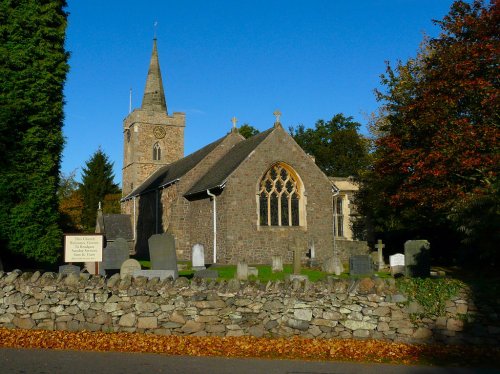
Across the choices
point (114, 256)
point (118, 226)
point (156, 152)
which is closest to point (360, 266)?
point (114, 256)

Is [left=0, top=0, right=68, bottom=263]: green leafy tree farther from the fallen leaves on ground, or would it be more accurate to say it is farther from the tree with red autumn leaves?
the tree with red autumn leaves

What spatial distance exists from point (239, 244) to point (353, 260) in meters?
7.42

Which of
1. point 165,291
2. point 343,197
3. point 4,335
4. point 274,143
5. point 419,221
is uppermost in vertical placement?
point 274,143

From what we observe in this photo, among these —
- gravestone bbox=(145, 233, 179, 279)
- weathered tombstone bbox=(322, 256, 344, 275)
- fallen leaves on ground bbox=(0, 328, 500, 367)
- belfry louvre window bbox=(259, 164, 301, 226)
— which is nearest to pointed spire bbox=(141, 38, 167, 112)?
belfry louvre window bbox=(259, 164, 301, 226)

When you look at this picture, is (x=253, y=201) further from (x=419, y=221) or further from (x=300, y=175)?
(x=419, y=221)

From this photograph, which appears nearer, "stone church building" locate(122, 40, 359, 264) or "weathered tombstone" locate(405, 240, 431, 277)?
"weathered tombstone" locate(405, 240, 431, 277)

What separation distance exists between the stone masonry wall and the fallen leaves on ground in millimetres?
258

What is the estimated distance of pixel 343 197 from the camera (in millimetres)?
33375

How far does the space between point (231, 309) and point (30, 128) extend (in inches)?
352

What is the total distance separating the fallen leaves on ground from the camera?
8320mm

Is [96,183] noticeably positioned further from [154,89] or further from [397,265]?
[397,265]

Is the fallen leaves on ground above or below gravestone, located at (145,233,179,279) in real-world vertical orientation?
below

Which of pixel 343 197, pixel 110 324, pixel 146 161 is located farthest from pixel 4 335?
pixel 146 161

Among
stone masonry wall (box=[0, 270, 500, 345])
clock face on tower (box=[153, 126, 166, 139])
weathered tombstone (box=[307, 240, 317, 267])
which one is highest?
clock face on tower (box=[153, 126, 166, 139])
